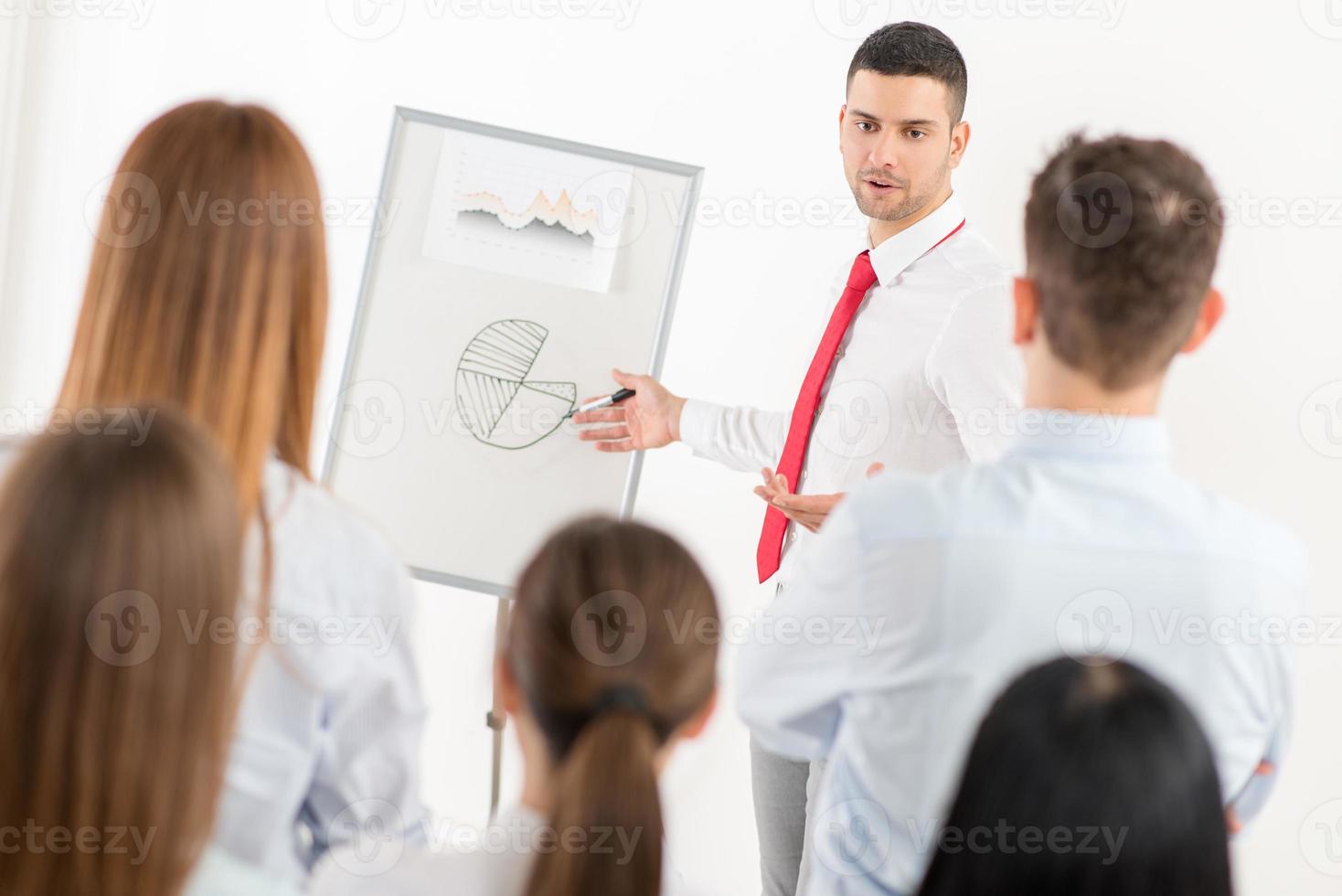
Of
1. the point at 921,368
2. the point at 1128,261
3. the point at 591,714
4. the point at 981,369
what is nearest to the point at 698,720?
the point at 591,714

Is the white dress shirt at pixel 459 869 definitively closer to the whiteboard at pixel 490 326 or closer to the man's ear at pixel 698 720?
the man's ear at pixel 698 720

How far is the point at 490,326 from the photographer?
7.47 feet

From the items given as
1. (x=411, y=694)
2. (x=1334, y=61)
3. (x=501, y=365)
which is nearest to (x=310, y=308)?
(x=411, y=694)

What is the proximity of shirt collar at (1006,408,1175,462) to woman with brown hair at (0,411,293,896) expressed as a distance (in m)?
0.74

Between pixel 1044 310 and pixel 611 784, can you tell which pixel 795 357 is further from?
pixel 611 784

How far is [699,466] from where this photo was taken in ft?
9.35

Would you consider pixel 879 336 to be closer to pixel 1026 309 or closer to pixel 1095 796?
pixel 1026 309

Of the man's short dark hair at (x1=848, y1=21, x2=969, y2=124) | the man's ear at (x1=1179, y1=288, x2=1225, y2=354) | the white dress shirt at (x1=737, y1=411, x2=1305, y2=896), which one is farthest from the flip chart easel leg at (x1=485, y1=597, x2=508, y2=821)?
the man's ear at (x1=1179, y1=288, x2=1225, y2=354)

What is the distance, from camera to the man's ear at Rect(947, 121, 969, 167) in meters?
2.26

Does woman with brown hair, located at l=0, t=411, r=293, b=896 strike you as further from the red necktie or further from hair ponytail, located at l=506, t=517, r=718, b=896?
the red necktie

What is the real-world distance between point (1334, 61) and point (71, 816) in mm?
2571

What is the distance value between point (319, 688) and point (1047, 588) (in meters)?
0.68

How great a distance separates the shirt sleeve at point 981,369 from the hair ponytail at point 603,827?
3.58 feet

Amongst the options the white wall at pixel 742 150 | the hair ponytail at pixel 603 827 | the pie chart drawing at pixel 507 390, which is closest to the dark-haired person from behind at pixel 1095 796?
the hair ponytail at pixel 603 827
